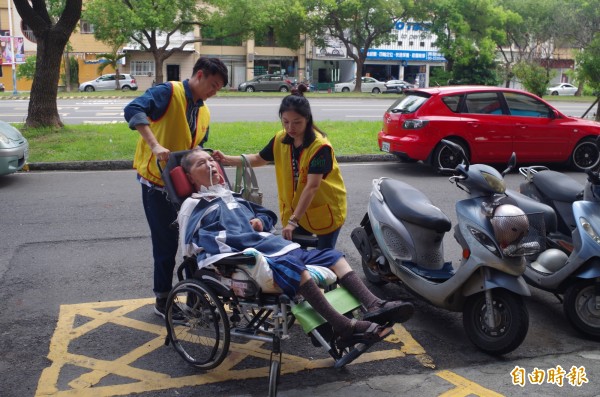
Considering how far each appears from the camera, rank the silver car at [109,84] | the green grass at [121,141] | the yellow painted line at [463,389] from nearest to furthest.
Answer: the yellow painted line at [463,389] < the green grass at [121,141] < the silver car at [109,84]

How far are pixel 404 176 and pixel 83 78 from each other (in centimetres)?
4182

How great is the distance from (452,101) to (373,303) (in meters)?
7.83

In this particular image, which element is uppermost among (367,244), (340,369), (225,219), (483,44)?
(483,44)

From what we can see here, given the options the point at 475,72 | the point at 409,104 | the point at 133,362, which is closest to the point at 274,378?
the point at 133,362

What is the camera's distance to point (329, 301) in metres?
3.78

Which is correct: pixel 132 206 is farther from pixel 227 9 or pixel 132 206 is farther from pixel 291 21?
pixel 291 21

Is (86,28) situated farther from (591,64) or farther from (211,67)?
(211,67)

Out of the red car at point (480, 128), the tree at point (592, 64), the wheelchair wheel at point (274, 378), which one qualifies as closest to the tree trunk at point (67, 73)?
the tree at point (592, 64)

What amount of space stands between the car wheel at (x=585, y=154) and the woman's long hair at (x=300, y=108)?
346 inches

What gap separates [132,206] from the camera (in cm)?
830

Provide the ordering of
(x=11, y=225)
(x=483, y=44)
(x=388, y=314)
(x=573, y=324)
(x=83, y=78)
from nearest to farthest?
(x=388, y=314)
(x=573, y=324)
(x=11, y=225)
(x=483, y=44)
(x=83, y=78)

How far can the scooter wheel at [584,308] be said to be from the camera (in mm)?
4508

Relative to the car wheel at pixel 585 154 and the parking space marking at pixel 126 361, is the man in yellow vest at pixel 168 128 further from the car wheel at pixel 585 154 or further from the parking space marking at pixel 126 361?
the car wheel at pixel 585 154

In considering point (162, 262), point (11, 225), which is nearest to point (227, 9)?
point (11, 225)
